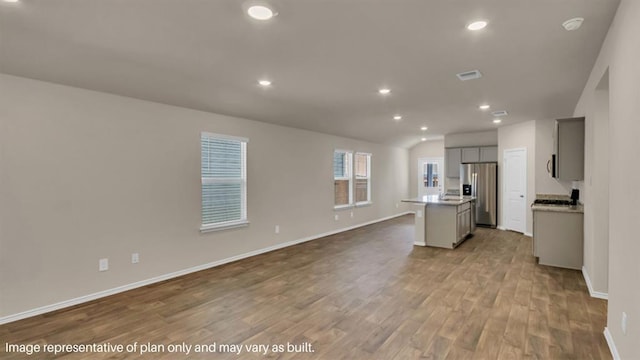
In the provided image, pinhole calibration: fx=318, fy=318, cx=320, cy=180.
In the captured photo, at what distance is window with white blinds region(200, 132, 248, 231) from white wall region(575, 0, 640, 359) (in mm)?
4558

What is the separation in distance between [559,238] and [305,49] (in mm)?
4554

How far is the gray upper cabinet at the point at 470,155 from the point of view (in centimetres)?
838

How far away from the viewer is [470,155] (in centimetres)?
849

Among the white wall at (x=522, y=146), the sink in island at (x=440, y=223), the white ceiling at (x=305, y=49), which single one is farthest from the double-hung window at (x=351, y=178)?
the white ceiling at (x=305, y=49)

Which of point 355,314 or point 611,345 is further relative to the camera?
point 355,314

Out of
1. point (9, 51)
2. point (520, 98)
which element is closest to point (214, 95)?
point (9, 51)

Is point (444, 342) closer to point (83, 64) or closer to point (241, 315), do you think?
point (241, 315)

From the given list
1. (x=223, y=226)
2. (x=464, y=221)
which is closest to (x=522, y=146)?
(x=464, y=221)

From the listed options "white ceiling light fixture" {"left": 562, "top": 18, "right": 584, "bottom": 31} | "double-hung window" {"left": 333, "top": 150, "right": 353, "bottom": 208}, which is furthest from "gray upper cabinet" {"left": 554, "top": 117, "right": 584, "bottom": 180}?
"double-hung window" {"left": 333, "top": 150, "right": 353, "bottom": 208}

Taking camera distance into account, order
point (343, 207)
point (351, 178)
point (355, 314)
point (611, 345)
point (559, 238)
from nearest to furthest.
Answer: point (611, 345)
point (355, 314)
point (559, 238)
point (343, 207)
point (351, 178)

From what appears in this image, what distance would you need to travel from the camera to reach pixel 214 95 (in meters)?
3.98

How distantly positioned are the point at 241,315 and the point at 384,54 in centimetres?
283

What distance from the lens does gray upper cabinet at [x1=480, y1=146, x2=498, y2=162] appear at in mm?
8094

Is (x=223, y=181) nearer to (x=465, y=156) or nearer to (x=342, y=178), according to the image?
(x=342, y=178)
